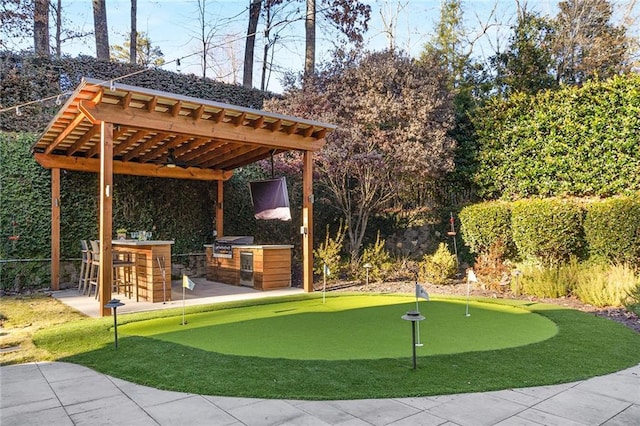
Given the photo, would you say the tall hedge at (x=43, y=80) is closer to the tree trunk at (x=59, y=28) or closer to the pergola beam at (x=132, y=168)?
Answer: the pergola beam at (x=132, y=168)

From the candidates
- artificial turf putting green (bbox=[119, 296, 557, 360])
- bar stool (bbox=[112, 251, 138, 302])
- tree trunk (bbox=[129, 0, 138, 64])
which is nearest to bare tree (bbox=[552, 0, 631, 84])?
artificial turf putting green (bbox=[119, 296, 557, 360])

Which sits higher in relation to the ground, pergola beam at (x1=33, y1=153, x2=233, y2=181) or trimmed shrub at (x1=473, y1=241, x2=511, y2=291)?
pergola beam at (x1=33, y1=153, x2=233, y2=181)

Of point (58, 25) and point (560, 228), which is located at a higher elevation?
point (58, 25)

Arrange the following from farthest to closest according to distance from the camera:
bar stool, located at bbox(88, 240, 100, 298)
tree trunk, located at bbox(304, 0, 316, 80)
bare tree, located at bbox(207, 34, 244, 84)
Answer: bare tree, located at bbox(207, 34, 244, 84) < tree trunk, located at bbox(304, 0, 316, 80) < bar stool, located at bbox(88, 240, 100, 298)

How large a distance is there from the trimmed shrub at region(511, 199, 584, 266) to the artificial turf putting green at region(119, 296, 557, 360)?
2.61 m

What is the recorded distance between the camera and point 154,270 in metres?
6.87

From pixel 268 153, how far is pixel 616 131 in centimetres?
672

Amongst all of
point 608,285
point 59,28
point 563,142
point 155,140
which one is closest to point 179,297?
point 155,140

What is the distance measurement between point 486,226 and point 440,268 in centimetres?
147

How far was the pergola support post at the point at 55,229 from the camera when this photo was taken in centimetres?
817

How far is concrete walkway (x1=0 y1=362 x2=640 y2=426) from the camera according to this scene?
2.57 m

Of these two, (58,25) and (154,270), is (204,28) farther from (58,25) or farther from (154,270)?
(154,270)

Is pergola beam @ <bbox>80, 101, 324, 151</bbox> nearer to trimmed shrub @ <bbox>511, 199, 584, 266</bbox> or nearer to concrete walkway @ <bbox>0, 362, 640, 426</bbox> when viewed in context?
concrete walkway @ <bbox>0, 362, 640, 426</bbox>

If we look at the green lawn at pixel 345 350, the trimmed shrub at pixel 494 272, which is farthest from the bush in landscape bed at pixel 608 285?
the trimmed shrub at pixel 494 272
